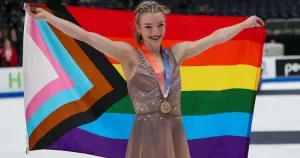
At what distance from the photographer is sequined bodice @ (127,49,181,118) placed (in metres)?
2.95

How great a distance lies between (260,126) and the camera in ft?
28.8

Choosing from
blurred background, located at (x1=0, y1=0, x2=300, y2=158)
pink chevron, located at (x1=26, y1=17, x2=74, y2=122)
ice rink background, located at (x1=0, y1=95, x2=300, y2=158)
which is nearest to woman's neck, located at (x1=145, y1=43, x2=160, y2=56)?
blurred background, located at (x1=0, y1=0, x2=300, y2=158)

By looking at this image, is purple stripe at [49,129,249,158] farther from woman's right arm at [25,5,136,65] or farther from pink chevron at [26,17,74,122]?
woman's right arm at [25,5,136,65]

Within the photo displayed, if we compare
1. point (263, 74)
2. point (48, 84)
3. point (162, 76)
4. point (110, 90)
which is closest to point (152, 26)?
point (162, 76)

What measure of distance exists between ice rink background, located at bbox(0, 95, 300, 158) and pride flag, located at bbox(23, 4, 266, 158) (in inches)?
79.3

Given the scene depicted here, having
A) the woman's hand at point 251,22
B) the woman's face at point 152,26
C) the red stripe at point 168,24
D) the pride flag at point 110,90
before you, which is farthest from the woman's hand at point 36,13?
the red stripe at point 168,24

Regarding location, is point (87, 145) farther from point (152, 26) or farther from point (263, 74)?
point (263, 74)

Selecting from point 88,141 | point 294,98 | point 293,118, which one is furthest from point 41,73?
point 294,98

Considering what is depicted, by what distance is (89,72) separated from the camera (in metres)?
4.52

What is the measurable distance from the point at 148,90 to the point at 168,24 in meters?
1.88

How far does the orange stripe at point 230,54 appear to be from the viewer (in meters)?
4.63

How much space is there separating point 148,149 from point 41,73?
1.74 meters

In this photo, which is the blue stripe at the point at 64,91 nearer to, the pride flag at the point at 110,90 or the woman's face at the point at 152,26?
the pride flag at the point at 110,90

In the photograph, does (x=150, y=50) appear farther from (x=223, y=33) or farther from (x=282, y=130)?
(x=282, y=130)
